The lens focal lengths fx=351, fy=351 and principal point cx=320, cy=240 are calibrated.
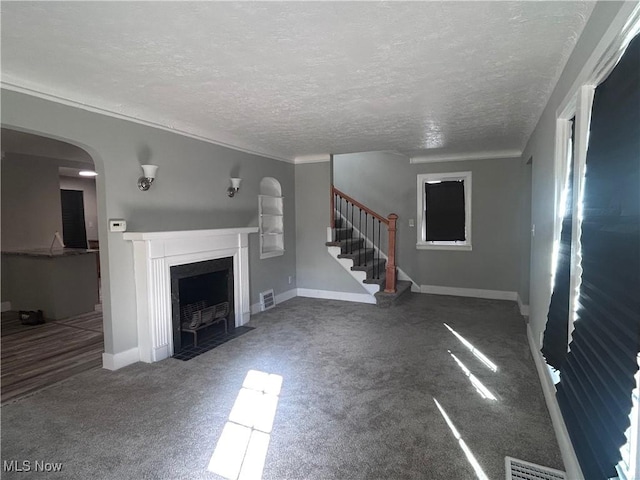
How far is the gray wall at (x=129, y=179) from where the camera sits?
2.76m

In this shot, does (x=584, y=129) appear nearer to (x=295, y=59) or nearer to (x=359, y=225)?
(x=295, y=59)

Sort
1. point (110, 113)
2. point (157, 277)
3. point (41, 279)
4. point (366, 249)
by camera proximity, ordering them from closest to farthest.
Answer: point (110, 113) → point (157, 277) → point (41, 279) → point (366, 249)

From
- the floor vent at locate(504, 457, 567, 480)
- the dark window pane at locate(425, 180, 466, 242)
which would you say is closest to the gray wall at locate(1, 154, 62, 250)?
the dark window pane at locate(425, 180, 466, 242)

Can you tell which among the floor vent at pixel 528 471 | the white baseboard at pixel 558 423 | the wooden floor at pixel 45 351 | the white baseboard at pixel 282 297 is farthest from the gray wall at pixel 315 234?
the floor vent at pixel 528 471

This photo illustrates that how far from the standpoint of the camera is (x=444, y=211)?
20.4 feet

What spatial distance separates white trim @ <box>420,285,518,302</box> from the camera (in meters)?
5.78

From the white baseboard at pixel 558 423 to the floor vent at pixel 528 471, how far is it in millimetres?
66

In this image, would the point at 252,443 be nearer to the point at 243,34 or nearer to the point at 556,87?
the point at 243,34

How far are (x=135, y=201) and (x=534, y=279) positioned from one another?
3941 mm

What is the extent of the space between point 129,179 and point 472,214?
514 centimetres

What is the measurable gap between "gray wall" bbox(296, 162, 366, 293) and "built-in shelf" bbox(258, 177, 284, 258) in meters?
0.40

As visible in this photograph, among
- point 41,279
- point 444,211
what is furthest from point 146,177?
point 444,211

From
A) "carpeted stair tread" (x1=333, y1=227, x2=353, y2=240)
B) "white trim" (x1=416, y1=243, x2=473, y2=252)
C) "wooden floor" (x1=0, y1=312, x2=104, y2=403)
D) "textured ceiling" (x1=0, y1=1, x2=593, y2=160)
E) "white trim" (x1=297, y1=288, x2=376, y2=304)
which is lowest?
"wooden floor" (x1=0, y1=312, x2=104, y2=403)

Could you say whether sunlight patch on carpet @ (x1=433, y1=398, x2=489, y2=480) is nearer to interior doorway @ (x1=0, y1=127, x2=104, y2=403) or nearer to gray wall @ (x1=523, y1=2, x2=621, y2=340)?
gray wall @ (x1=523, y1=2, x2=621, y2=340)
